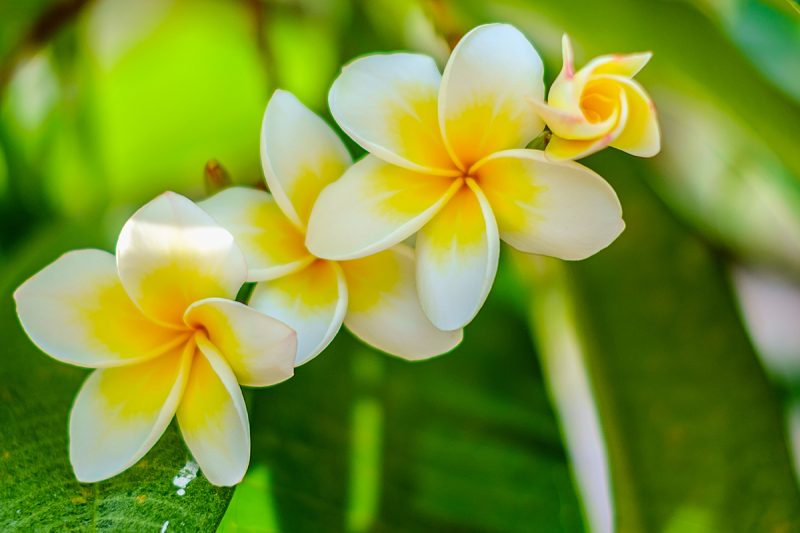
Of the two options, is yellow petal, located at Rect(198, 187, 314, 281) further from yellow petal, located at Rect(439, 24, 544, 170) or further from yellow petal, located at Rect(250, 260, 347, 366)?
yellow petal, located at Rect(439, 24, 544, 170)

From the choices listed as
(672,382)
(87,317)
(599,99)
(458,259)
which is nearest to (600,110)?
(599,99)

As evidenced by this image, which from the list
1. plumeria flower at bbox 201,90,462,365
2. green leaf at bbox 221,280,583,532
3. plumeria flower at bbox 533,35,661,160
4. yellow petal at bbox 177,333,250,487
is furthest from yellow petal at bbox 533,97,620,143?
green leaf at bbox 221,280,583,532

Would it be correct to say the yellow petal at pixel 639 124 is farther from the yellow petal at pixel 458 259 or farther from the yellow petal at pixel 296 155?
the yellow petal at pixel 296 155

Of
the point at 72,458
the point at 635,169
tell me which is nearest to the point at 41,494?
the point at 72,458

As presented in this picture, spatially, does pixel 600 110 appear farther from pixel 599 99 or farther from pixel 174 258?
pixel 174 258

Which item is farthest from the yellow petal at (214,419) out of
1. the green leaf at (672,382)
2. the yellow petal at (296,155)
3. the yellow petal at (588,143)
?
the green leaf at (672,382)

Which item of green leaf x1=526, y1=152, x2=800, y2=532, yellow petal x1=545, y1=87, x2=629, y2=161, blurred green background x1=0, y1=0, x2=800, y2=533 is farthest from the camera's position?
green leaf x1=526, y1=152, x2=800, y2=532

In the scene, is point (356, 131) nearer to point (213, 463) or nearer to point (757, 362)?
point (213, 463)
